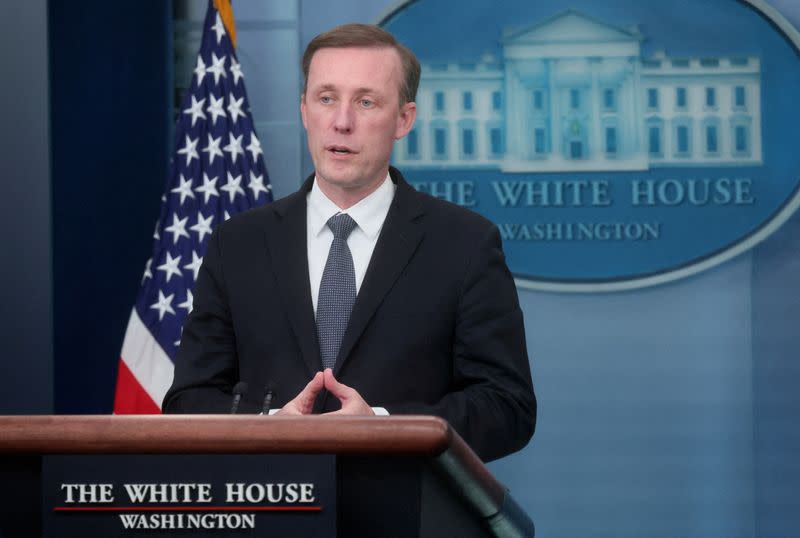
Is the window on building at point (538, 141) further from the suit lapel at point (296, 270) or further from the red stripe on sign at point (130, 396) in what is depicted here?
the suit lapel at point (296, 270)

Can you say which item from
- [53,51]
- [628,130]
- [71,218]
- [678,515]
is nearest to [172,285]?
[71,218]

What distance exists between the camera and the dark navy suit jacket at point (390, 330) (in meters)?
1.60

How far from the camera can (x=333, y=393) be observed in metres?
1.34

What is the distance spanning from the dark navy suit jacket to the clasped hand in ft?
0.66

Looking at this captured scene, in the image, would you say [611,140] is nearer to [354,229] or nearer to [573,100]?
[573,100]

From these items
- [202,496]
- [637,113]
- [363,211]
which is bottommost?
[202,496]

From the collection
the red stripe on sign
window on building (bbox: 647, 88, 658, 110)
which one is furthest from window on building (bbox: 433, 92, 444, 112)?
the red stripe on sign

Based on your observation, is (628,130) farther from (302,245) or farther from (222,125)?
(302,245)

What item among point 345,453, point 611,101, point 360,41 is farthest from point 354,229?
point 611,101

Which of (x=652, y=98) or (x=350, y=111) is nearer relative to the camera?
(x=350, y=111)

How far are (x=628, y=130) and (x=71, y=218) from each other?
6.00 feet

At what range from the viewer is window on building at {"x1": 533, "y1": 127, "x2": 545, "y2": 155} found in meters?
3.62

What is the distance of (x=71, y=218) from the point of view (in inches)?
129

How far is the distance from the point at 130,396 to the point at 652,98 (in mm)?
1953
